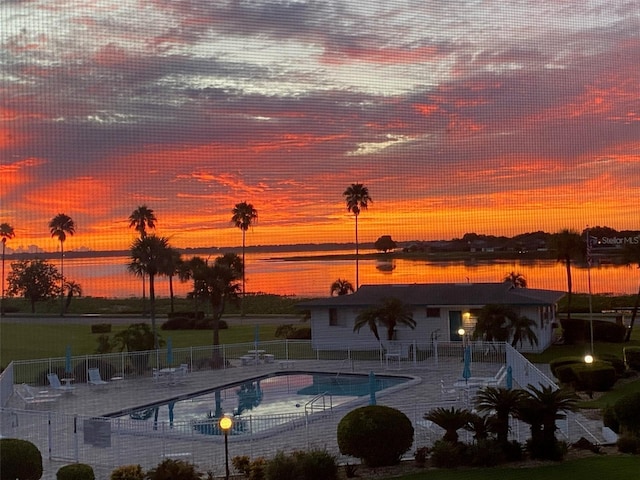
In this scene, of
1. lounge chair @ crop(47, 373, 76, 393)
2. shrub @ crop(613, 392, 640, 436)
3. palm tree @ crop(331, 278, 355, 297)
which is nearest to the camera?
shrub @ crop(613, 392, 640, 436)

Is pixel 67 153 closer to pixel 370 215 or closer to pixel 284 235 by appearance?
pixel 284 235

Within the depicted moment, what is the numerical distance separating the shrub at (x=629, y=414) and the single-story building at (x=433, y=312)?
34.4 feet

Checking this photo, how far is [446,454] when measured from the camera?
25.0 feet

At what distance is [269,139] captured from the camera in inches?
→ 867

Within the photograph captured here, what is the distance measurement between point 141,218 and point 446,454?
25741mm

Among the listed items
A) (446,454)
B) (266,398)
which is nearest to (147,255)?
(266,398)

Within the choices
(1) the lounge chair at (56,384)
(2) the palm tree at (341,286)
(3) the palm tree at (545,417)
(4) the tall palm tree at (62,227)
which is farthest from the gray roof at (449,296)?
(4) the tall palm tree at (62,227)

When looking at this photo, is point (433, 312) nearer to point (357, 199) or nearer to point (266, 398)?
point (266, 398)

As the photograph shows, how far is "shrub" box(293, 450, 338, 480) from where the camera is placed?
717 centimetres

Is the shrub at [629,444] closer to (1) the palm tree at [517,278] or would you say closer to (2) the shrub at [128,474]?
(2) the shrub at [128,474]

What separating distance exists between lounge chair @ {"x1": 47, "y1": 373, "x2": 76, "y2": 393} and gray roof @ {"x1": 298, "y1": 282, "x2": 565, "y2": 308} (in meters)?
8.02

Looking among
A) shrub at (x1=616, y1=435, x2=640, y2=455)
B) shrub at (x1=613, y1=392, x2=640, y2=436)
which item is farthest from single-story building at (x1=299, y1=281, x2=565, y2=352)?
shrub at (x1=616, y1=435, x2=640, y2=455)

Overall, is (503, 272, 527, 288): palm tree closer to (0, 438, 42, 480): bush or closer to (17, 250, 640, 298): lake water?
(17, 250, 640, 298): lake water

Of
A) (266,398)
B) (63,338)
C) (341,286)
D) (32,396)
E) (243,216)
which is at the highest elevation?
Result: (243,216)
